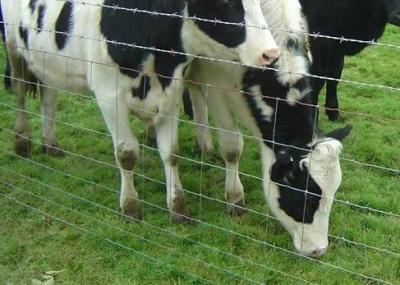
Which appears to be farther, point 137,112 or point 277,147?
point 137,112

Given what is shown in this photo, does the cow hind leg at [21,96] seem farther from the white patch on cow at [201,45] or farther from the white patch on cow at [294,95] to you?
the white patch on cow at [294,95]

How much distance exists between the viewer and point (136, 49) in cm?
395

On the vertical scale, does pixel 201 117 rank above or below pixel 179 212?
above

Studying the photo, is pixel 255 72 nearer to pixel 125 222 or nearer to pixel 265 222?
pixel 265 222

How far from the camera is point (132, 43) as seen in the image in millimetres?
3988

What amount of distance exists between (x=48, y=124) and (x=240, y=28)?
2.53m

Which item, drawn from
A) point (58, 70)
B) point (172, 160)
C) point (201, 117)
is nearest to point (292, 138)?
point (172, 160)

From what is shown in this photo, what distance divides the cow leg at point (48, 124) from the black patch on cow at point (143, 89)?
161 cm

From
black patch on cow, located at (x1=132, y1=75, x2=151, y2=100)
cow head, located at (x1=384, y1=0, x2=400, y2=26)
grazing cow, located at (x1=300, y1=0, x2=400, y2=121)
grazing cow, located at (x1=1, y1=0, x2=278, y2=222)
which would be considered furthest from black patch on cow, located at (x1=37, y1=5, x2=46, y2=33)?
cow head, located at (x1=384, y1=0, x2=400, y2=26)

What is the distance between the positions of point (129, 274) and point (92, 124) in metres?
2.66

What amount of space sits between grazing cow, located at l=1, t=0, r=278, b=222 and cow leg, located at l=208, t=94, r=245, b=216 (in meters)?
0.32

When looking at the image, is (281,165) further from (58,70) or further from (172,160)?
(58,70)

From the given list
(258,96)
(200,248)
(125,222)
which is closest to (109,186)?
(125,222)

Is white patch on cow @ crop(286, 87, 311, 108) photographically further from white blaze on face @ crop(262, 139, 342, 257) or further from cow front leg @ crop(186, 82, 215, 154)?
cow front leg @ crop(186, 82, 215, 154)
